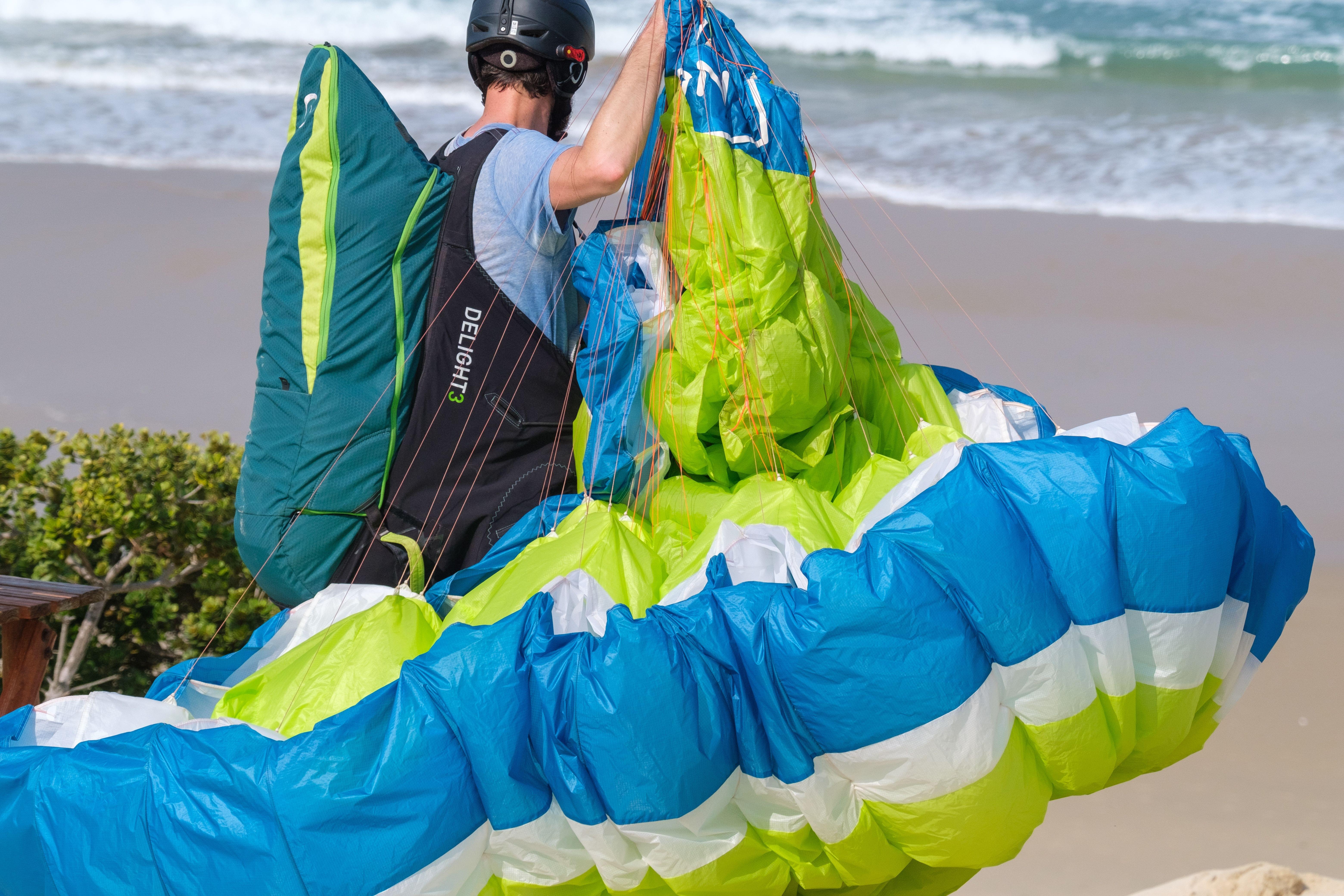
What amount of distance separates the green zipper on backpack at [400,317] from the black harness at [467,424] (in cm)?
3

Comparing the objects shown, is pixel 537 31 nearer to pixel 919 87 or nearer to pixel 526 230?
pixel 526 230

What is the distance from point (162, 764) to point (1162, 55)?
13.1 meters

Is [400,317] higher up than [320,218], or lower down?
lower down

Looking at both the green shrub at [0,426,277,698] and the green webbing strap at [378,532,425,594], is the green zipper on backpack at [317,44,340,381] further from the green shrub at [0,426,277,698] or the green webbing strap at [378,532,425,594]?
the green shrub at [0,426,277,698]

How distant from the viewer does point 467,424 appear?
2199 millimetres

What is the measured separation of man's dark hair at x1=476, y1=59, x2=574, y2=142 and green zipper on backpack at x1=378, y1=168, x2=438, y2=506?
316mm

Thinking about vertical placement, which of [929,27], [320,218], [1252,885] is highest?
[320,218]

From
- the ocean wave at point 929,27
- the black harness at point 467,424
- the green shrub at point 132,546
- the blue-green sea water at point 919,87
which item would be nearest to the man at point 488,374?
the black harness at point 467,424

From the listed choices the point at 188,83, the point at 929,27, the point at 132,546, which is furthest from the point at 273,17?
the point at 132,546

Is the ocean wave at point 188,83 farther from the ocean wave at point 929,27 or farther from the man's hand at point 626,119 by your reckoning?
the man's hand at point 626,119

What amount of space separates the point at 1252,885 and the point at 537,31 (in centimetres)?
249

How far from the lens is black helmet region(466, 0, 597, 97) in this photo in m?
2.36

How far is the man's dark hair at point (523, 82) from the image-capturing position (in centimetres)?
240

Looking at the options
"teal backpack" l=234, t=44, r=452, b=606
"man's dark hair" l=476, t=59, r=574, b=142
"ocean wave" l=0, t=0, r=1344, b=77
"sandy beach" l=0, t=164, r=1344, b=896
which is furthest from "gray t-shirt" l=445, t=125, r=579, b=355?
"ocean wave" l=0, t=0, r=1344, b=77
